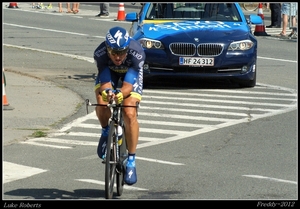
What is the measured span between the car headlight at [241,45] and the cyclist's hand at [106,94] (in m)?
7.76

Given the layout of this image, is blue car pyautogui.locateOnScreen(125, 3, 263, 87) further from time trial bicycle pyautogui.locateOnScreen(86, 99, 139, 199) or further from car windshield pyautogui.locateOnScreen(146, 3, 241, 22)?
time trial bicycle pyautogui.locateOnScreen(86, 99, 139, 199)

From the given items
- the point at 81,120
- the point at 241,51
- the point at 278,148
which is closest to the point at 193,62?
the point at 241,51

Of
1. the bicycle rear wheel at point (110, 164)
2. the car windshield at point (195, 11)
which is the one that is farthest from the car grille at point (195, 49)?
the bicycle rear wheel at point (110, 164)

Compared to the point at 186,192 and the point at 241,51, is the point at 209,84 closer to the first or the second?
the point at 241,51

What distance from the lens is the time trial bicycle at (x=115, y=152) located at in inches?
294

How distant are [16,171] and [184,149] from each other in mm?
2274

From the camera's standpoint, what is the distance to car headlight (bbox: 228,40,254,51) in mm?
15164

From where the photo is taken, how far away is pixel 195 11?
1638cm

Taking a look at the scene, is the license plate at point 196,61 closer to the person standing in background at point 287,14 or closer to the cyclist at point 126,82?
the cyclist at point 126,82

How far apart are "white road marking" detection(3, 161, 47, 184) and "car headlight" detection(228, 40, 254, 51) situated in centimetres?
664

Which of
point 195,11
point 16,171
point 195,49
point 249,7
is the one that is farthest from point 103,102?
point 249,7

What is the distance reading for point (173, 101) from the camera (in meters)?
14.3

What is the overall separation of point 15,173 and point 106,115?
1523 millimetres

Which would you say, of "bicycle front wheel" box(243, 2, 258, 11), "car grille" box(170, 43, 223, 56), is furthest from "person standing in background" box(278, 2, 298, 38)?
"car grille" box(170, 43, 223, 56)
